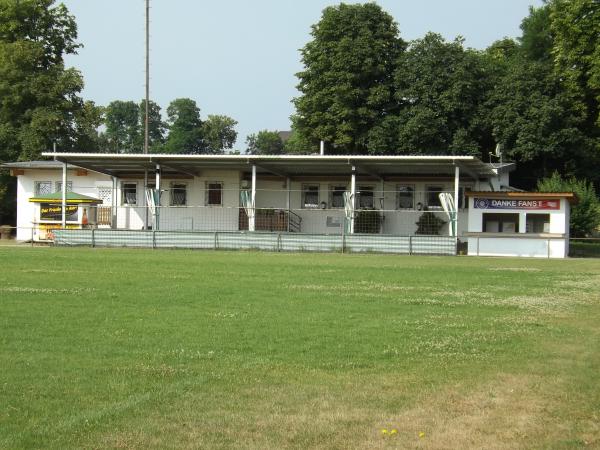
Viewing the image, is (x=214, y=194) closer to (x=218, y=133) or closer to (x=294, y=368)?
(x=294, y=368)

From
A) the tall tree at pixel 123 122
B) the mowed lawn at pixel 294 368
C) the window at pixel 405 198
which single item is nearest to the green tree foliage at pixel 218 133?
the tall tree at pixel 123 122

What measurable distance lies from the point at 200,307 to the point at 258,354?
4.16 m

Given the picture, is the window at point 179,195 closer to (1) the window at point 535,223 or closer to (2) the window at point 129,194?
(2) the window at point 129,194

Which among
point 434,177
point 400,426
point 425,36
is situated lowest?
point 400,426

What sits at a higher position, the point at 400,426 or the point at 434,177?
the point at 434,177

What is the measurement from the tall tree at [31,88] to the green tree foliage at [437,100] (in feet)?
72.6

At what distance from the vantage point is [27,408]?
6258mm

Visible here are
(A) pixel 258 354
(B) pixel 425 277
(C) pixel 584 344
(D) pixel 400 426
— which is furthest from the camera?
(B) pixel 425 277

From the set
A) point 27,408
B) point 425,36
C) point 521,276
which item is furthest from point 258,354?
point 425,36

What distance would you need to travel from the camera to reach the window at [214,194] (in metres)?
43.4

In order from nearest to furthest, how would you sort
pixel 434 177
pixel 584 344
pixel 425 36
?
pixel 584 344, pixel 434 177, pixel 425 36

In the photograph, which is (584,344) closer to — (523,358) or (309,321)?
(523,358)

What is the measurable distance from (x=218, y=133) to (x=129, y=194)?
228ft

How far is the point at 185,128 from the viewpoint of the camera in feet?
373
